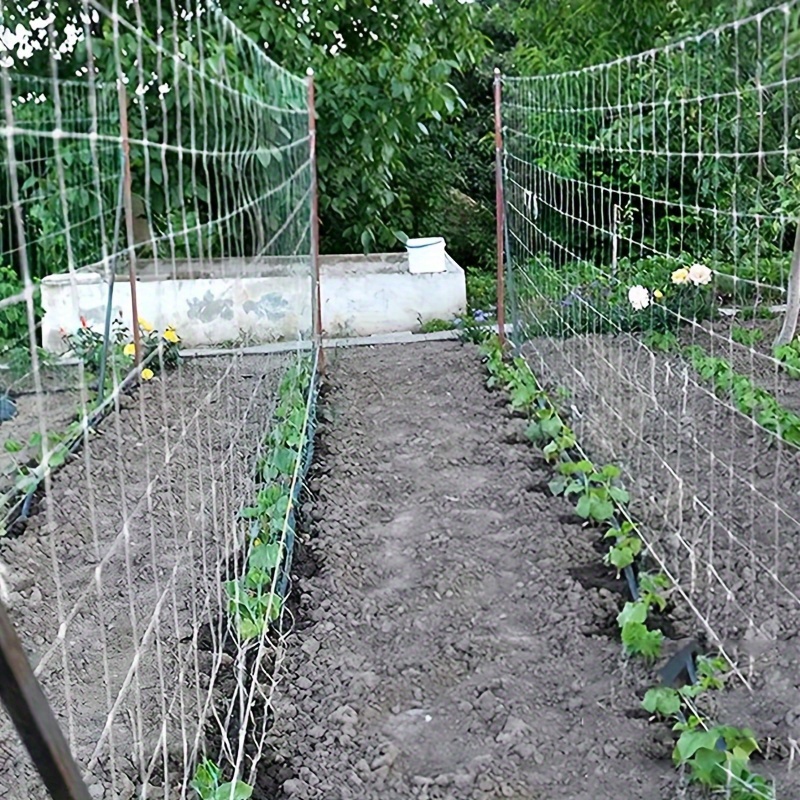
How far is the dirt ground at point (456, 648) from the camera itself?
2078 millimetres

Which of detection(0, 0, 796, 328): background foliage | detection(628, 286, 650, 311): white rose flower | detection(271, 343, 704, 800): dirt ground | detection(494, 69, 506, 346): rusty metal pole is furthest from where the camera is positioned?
detection(0, 0, 796, 328): background foliage

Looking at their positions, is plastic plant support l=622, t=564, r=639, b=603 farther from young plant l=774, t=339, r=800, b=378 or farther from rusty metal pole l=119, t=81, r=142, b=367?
young plant l=774, t=339, r=800, b=378

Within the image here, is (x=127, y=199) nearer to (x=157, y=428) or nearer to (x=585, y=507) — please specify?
(x=585, y=507)

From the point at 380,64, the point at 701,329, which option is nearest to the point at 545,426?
the point at 701,329

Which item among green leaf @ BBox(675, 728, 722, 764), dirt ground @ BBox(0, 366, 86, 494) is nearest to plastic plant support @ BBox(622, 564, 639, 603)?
green leaf @ BBox(675, 728, 722, 764)

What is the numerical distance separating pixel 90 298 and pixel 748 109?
12.8 feet

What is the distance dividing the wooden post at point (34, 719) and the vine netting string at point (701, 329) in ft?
5.02

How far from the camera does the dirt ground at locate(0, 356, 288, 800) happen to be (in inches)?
75.0

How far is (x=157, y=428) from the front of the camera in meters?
4.56

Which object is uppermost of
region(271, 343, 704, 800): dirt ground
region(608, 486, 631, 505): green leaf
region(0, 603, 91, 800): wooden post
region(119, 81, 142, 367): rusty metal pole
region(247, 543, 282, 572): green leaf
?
region(119, 81, 142, 367): rusty metal pole

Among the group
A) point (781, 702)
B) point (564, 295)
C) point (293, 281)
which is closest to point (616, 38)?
point (564, 295)

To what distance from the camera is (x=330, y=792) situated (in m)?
2.02

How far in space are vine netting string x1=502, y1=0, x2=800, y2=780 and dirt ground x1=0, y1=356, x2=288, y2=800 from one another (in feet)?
3.88

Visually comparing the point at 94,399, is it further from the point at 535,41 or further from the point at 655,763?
the point at 535,41
